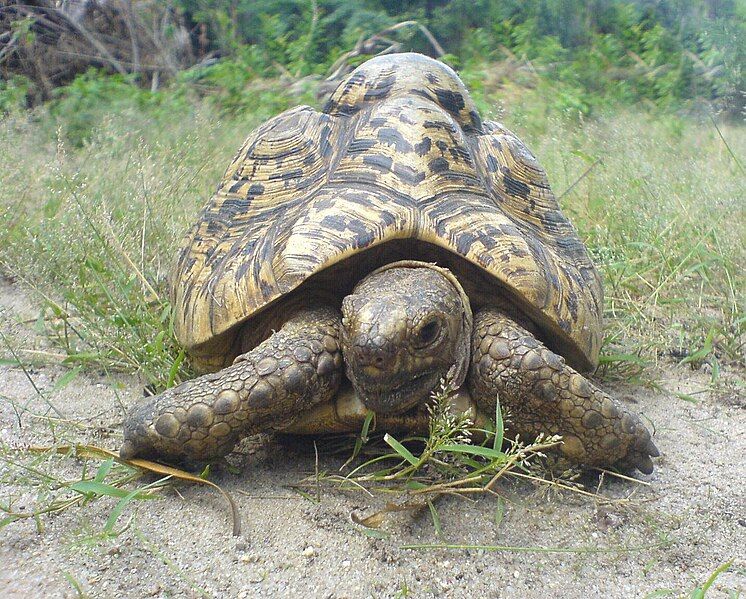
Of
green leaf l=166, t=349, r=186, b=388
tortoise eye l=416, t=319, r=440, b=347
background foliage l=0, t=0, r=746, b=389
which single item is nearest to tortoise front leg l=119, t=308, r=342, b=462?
tortoise eye l=416, t=319, r=440, b=347

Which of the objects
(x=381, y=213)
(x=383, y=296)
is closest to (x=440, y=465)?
(x=383, y=296)

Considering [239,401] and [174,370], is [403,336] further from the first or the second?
[174,370]

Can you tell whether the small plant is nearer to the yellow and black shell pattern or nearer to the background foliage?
the yellow and black shell pattern

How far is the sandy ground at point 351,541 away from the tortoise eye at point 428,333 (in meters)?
0.41

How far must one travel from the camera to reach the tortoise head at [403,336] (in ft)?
6.00

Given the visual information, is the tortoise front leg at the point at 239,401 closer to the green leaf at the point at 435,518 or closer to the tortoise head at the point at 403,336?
the tortoise head at the point at 403,336

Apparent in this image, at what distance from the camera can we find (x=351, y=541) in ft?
5.87

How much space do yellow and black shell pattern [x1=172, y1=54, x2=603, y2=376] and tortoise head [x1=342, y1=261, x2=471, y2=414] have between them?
127mm

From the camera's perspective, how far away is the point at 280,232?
7.23 feet

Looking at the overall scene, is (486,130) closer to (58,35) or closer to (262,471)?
(262,471)

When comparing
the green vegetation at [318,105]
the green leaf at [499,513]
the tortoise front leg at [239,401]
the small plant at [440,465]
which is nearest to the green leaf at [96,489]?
the green vegetation at [318,105]

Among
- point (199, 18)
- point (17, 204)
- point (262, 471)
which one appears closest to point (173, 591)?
point (262, 471)

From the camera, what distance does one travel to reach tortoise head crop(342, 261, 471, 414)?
1830 mm

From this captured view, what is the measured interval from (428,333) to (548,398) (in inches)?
14.3
